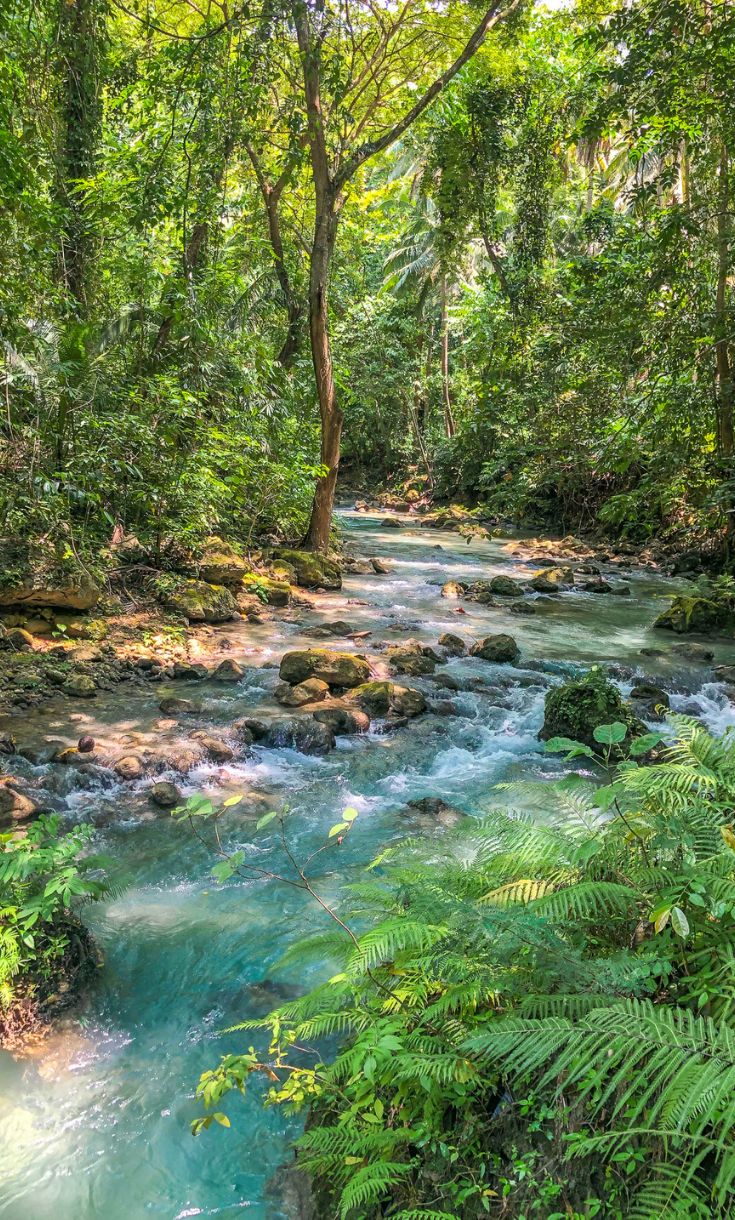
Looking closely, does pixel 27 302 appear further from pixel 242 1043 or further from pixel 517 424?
pixel 517 424

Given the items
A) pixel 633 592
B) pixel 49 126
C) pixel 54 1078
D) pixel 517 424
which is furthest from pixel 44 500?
pixel 517 424

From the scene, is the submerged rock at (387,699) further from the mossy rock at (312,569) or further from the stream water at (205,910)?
the mossy rock at (312,569)

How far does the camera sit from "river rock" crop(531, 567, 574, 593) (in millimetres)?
14016

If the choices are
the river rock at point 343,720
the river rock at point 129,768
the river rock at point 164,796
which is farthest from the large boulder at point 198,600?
the river rock at point 164,796

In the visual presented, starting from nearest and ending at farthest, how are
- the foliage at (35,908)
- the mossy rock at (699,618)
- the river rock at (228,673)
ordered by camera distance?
1. the foliage at (35,908)
2. the river rock at (228,673)
3. the mossy rock at (699,618)

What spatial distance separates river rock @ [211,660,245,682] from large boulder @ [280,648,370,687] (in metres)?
0.52

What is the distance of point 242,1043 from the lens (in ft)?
10.8

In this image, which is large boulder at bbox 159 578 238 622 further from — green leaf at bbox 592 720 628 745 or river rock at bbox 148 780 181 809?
green leaf at bbox 592 720 628 745

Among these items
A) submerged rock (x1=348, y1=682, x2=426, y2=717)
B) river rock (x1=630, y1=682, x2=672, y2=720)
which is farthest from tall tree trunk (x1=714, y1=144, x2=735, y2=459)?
submerged rock (x1=348, y1=682, x2=426, y2=717)

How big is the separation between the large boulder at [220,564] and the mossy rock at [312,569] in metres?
1.38

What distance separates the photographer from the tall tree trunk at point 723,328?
29.3 feet

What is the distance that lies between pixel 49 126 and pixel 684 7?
23.0 feet

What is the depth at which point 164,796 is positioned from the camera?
17.9 ft

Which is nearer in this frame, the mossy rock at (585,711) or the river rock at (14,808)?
the river rock at (14,808)
